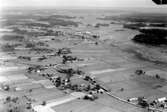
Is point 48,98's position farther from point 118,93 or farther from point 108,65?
point 108,65

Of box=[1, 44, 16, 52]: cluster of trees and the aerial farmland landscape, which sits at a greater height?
box=[1, 44, 16, 52]: cluster of trees

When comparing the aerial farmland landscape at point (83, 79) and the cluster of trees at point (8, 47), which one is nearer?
the aerial farmland landscape at point (83, 79)

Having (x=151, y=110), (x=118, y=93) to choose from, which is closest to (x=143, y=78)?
(x=118, y=93)

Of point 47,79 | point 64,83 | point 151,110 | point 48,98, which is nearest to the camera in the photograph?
point 151,110

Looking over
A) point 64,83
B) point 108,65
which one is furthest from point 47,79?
point 108,65

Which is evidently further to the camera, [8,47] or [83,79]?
[8,47]

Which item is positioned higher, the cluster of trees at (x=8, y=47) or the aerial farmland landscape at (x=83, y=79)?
the cluster of trees at (x=8, y=47)

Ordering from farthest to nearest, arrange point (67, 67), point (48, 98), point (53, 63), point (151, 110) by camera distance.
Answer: point (53, 63) → point (67, 67) → point (48, 98) → point (151, 110)

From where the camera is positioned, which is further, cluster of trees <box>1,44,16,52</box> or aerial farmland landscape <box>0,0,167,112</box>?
cluster of trees <box>1,44,16,52</box>

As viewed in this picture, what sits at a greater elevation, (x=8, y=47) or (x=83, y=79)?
(x=8, y=47)

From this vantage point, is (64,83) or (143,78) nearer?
(64,83)
